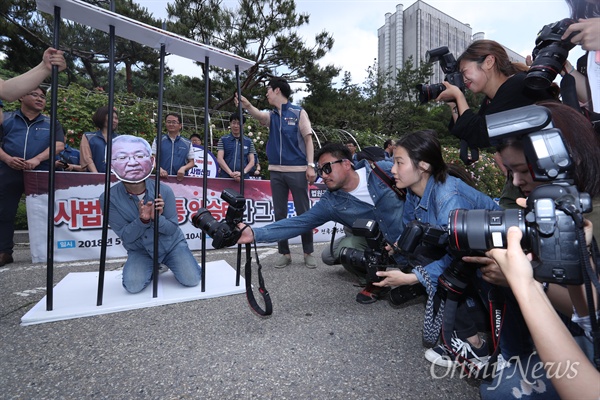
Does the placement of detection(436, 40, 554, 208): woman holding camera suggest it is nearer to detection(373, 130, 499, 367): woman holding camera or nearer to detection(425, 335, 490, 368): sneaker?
detection(373, 130, 499, 367): woman holding camera

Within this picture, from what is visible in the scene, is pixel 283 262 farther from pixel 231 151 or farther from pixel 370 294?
pixel 231 151

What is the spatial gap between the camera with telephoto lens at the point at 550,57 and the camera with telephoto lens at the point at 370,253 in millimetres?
1185

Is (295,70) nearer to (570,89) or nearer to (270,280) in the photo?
(270,280)

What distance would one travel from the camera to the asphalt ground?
5.49 ft

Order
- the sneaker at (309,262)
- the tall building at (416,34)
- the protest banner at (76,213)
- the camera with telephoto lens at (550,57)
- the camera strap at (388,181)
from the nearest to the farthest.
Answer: the camera with telephoto lens at (550,57) → the camera strap at (388,181) → the sneaker at (309,262) → the protest banner at (76,213) → the tall building at (416,34)

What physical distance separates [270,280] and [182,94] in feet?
52.5

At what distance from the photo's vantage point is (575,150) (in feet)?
3.88

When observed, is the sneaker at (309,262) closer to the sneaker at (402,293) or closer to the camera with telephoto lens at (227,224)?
the sneaker at (402,293)

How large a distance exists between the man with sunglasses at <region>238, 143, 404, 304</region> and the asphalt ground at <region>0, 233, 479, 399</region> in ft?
1.80

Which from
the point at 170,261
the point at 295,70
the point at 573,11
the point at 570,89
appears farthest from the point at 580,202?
the point at 295,70

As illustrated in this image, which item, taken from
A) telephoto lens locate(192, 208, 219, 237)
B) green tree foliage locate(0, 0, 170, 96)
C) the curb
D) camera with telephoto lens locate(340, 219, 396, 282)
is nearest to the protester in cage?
telephoto lens locate(192, 208, 219, 237)

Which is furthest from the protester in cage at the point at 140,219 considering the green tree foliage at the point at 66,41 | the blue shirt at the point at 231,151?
the green tree foliage at the point at 66,41

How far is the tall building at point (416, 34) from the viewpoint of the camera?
47.2m

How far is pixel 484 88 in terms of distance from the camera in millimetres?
2396
